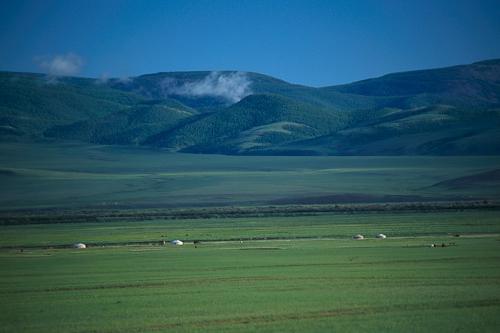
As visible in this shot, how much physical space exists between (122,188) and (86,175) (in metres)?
19.9

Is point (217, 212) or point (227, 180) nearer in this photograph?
point (217, 212)

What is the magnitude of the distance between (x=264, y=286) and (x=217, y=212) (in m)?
51.8

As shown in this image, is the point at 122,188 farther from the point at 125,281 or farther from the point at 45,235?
the point at 125,281

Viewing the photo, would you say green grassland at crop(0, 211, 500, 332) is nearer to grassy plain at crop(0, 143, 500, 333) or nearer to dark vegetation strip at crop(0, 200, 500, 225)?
grassy plain at crop(0, 143, 500, 333)

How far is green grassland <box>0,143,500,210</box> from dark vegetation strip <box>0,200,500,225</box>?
7351mm

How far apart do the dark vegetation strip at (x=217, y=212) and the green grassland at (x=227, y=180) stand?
7351mm

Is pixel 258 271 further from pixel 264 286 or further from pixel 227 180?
pixel 227 180

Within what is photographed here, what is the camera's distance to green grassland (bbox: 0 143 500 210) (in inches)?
3622

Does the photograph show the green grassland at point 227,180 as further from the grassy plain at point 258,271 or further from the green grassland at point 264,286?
the green grassland at point 264,286

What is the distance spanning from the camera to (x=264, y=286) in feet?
77.8

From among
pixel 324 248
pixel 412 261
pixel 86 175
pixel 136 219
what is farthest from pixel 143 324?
pixel 86 175

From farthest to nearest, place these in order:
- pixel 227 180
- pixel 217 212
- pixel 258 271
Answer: pixel 227 180 → pixel 217 212 → pixel 258 271

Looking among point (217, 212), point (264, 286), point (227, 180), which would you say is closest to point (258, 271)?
point (264, 286)

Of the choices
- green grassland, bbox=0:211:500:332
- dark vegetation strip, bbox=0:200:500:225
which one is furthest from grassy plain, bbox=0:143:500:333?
dark vegetation strip, bbox=0:200:500:225
